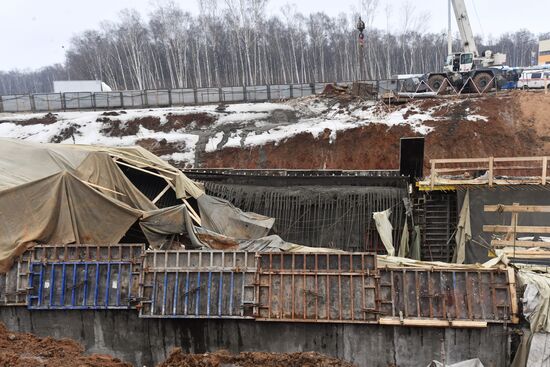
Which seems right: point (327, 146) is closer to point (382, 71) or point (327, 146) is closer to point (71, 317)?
point (71, 317)

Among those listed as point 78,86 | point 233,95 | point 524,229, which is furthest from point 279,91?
point 524,229

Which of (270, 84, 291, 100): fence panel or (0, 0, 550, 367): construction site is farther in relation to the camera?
(270, 84, 291, 100): fence panel

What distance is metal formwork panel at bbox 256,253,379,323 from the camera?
9062mm

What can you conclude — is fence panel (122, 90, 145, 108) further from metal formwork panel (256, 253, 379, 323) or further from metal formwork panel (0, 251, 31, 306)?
metal formwork panel (256, 253, 379, 323)

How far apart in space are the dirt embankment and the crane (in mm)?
3132

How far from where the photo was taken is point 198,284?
9.53 meters

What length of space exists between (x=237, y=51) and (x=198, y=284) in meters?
50.6

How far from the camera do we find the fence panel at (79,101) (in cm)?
3288

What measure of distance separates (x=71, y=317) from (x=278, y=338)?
4591 mm

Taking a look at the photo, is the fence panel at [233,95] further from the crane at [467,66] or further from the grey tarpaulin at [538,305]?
the grey tarpaulin at [538,305]

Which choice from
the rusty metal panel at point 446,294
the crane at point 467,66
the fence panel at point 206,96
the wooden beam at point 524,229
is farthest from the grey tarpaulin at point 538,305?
the fence panel at point 206,96

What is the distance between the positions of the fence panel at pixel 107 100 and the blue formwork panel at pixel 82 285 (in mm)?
24763

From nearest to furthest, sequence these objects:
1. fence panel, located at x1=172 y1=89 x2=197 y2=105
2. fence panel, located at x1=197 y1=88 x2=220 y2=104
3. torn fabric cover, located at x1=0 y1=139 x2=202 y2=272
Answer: torn fabric cover, located at x1=0 y1=139 x2=202 y2=272, fence panel, located at x1=172 y1=89 x2=197 y2=105, fence panel, located at x1=197 y1=88 x2=220 y2=104

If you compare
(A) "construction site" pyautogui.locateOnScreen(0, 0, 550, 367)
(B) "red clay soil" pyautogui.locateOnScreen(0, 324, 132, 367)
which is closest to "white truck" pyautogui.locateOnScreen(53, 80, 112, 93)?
(A) "construction site" pyautogui.locateOnScreen(0, 0, 550, 367)
